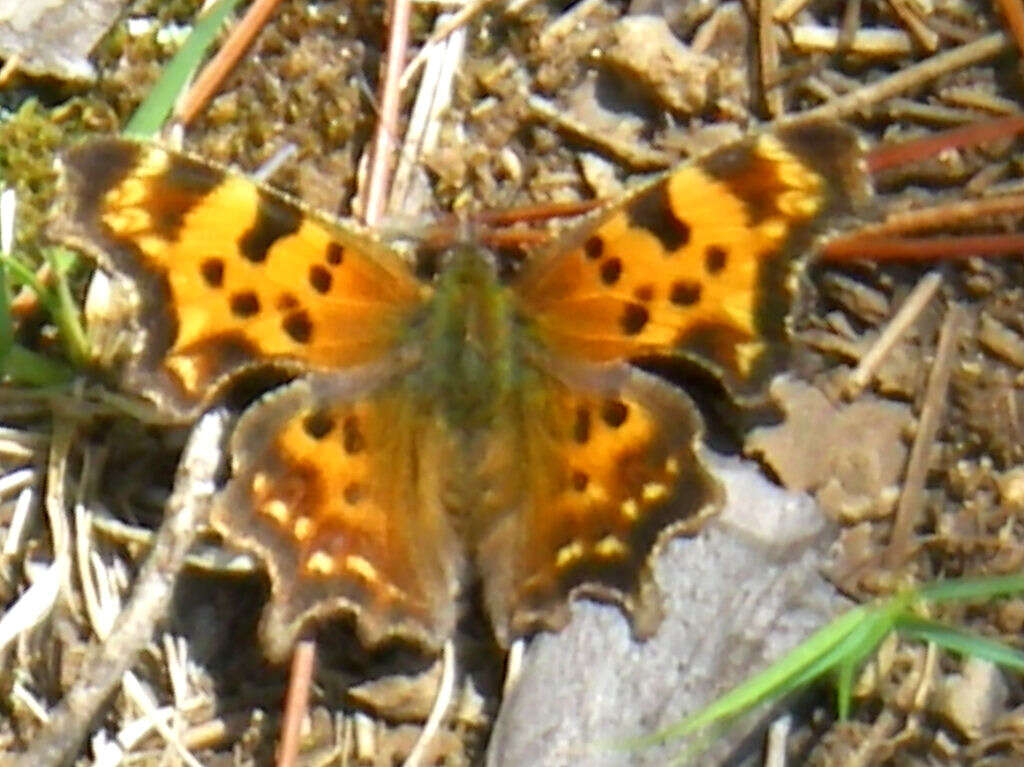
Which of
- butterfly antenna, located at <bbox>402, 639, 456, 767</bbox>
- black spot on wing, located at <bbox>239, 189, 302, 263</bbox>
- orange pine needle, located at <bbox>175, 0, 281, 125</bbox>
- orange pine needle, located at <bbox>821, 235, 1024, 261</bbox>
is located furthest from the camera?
orange pine needle, located at <bbox>175, 0, 281, 125</bbox>

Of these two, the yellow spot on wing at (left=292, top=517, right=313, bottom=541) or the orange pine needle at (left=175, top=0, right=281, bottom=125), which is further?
the orange pine needle at (left=175, top=0, right=281, bottom=125)

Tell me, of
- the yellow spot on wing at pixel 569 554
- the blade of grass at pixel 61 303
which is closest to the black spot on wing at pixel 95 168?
the blade of grass at pixel 61 303

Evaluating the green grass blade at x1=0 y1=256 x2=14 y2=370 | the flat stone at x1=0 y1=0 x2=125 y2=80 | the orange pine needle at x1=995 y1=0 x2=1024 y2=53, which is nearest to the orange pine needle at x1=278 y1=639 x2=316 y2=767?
the green grass blade at x1=0 y1=256 x2=14 y2=370

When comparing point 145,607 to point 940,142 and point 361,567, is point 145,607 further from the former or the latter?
point 940,142

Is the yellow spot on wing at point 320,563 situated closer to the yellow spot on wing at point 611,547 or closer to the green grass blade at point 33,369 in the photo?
the yellow spot on wing at point 611,547

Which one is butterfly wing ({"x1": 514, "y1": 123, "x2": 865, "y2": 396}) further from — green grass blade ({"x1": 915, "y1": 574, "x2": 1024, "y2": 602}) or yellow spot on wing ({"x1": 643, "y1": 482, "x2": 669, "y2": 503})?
green grass blade ({"x1": 915, "y1": 574, "x2": 1024, "y2": 602})

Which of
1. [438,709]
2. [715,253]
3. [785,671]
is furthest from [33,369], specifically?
[785,671]
